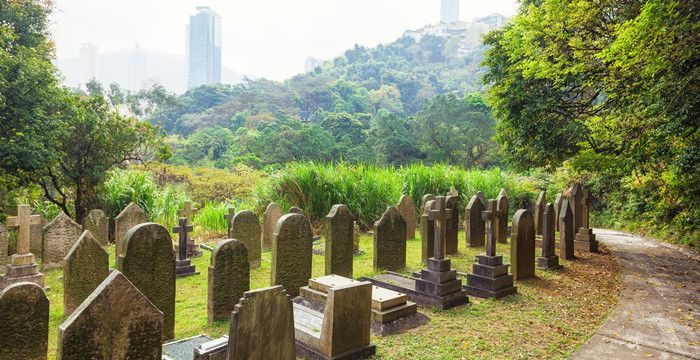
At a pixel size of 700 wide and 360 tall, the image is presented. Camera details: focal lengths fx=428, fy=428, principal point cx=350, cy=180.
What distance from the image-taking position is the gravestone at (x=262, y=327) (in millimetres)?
2957

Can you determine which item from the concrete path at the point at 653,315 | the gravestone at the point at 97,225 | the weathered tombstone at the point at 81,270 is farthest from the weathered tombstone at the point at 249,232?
the concrete path at the point at 653,315

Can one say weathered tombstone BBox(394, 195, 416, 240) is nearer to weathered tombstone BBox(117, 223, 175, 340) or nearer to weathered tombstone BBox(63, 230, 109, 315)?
weathered tombstone BBox(117, 223, 175, 340)

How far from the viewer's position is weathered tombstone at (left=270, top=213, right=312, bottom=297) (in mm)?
5340

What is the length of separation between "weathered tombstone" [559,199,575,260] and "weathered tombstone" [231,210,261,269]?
5754mm

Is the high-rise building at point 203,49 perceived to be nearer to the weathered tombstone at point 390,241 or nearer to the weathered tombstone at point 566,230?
the weathered tombstone at point 390,241

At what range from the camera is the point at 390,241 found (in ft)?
24.8

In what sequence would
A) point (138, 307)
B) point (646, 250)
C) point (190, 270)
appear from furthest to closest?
point (646, 250), point (190, 270), point (138, 307)

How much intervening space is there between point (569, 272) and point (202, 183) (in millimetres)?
16509

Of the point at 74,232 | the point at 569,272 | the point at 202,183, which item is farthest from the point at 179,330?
the point at 202,183

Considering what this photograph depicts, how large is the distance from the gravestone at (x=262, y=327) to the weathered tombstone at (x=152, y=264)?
1.75 m

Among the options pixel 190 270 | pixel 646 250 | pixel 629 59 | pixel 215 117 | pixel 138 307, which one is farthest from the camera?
pixel 215 117

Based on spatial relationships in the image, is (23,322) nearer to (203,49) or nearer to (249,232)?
(249,232)

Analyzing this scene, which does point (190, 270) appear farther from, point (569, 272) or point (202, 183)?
point (202, 183)

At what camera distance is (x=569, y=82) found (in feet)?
35.0
